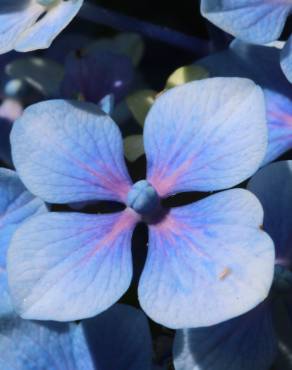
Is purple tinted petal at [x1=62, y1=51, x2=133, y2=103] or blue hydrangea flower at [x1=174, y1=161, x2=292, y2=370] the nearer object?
blue hydrangea flower at [x1=174, y1=161, x2=292, y2=370]

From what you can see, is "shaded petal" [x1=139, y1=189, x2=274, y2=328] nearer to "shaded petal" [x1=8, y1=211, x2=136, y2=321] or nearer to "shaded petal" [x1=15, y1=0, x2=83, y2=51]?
"shaded petal" [x1=8, y1=211, x2=136, y2=321]

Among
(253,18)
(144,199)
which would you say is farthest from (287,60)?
(144,199)

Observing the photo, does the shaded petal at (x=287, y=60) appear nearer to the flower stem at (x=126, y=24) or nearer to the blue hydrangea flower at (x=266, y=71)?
the blue hydrangea flower at (x=266, y=71)

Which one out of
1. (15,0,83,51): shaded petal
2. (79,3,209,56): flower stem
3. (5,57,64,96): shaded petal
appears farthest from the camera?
(5,57,64,96): shaded petal

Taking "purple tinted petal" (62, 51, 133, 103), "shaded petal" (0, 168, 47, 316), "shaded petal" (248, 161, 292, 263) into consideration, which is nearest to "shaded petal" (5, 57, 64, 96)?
"purple tinted petal" (62, 51, 133, 103)

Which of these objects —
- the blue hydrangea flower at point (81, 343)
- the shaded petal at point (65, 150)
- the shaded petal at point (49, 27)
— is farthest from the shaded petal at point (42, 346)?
the shaded petal at point (49, 27)

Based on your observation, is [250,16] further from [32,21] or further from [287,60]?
[32,21]
